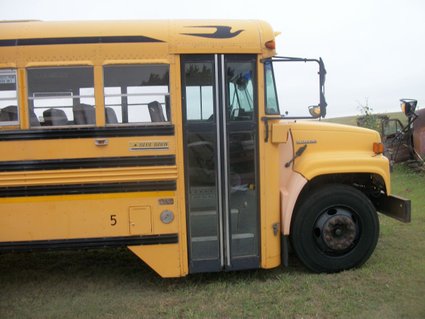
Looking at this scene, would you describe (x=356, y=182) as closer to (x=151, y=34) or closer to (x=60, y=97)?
(x=151, y=34)

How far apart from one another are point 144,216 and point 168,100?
116cm

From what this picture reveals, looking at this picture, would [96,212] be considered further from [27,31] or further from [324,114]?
[324,114]

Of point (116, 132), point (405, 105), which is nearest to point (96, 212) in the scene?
point (116, 132)

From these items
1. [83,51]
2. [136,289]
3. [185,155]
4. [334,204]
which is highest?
[83,51]

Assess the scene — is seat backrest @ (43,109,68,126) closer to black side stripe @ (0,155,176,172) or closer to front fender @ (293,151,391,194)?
black side stripe @ (0,155,176,172)

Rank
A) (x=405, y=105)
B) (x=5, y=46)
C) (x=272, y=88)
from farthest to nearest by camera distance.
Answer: (x=405, y=105)
(x=272, y=88)
(x=5, y=46)

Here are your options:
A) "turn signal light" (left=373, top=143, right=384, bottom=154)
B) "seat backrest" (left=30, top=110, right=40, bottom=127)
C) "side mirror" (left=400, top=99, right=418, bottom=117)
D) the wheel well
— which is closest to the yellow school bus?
"seat backrest" (left=30, top=110, right=40, bottom=127)

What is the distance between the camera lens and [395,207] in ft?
17.0

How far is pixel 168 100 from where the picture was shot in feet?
14.3

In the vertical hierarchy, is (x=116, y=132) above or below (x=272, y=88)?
below

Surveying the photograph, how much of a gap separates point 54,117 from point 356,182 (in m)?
3.45

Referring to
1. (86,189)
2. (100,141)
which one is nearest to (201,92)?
(100,141)

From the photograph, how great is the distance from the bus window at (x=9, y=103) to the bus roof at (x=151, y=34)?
299mm

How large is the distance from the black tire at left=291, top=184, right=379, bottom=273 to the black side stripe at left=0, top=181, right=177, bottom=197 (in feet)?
4.75
